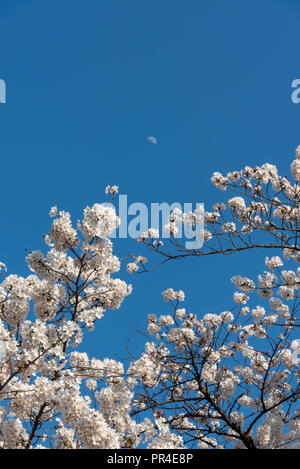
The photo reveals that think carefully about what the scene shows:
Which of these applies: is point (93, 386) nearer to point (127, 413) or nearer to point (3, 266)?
point (127, 413)

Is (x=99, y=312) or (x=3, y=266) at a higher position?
(x=3, y=266)

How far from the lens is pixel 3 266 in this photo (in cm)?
545

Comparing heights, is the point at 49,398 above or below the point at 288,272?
below

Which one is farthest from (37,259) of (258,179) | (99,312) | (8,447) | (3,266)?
(258,179)

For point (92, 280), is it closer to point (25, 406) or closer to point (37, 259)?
point (37, 259)

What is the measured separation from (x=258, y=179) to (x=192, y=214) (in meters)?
1.42

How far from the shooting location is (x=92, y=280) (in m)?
5.56
